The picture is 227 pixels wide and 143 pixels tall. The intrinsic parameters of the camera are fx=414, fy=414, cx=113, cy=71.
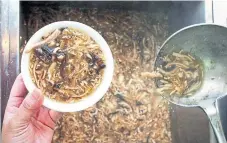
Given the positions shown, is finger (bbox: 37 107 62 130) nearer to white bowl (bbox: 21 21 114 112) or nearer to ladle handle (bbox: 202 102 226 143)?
white bowl (bbox: 21 21 114 112)

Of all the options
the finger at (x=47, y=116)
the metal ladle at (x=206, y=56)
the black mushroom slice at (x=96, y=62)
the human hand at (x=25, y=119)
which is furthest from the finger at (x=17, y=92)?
the metal ladle at (x=206, y=56)

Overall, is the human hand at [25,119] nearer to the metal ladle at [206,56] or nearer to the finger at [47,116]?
the finger at [47,116]

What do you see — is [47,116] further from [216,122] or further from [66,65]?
[216,122]

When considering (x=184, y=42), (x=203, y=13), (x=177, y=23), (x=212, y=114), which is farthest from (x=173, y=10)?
(x=212, y=114)

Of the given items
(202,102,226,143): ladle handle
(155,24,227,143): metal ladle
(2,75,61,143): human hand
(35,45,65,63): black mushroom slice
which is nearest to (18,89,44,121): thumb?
(2,75,61,143): human hand

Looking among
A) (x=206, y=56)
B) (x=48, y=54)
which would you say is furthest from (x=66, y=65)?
(x=206, y=56)
